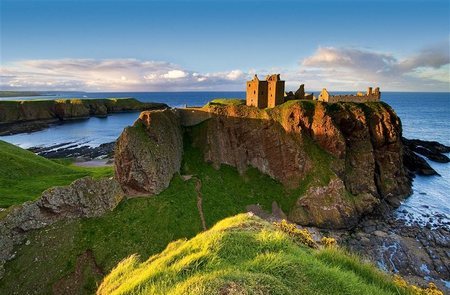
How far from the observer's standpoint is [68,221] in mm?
32688

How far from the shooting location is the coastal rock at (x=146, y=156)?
42.2 metres

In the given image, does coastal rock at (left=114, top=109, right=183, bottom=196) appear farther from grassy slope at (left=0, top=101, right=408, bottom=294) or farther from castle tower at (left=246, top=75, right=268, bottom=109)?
castle tower at (left=246, top=75, right=268, bottom=109)

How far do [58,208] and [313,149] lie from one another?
134 feet

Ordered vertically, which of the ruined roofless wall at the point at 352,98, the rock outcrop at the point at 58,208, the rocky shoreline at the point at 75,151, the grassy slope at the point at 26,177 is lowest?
the rocky shoreline at the point at 75,151

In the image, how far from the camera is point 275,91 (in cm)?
5862

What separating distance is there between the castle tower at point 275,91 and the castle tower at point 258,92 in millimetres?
991

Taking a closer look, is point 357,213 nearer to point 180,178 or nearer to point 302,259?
point 180,178

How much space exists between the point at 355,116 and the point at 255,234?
5353cm

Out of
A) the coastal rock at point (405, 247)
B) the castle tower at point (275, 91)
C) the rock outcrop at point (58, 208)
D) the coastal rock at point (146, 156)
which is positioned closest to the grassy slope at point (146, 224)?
the rock outcrop at point (58, 208)

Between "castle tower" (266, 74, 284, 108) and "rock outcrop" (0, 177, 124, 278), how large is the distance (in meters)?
33.6

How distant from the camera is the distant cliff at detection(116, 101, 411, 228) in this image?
51188 millimetres

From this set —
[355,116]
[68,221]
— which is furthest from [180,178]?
[355,116]

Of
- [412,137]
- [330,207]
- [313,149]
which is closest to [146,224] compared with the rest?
[330,207]

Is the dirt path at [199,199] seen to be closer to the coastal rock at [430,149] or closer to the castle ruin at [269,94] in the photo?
the castle ruin at [269,94]
